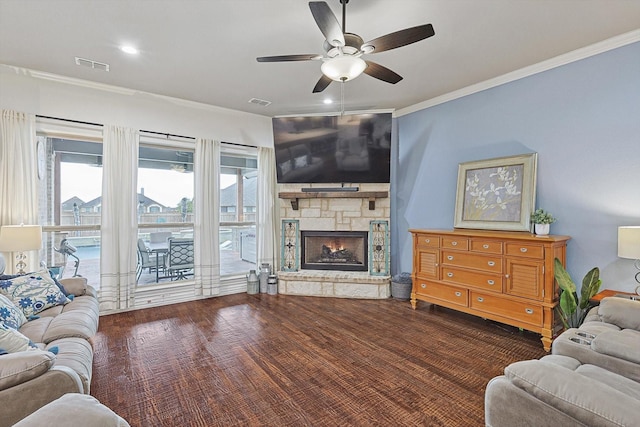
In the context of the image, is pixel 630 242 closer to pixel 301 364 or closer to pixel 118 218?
pixel 301 364

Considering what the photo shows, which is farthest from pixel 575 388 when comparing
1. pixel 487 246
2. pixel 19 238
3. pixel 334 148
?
pixel 19 238

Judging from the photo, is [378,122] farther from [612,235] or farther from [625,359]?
[625,359]

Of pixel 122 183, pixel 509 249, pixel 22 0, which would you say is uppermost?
pixel 22 0

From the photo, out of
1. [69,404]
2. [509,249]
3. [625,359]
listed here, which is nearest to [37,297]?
[69,404]

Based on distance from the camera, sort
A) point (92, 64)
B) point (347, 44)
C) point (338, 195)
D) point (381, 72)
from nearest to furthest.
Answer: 1. point (347, 44)
2. point (381, 72)
3. point (92, 64)
4. point (338, 195)

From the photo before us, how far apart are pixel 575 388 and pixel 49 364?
2.17 metres

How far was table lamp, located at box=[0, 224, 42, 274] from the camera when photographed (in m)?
3.03

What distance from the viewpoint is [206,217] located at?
4719 millimetres

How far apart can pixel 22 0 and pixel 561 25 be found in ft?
14.1

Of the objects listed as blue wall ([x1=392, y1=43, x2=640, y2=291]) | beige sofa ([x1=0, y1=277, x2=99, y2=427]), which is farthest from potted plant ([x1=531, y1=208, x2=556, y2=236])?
beige sofa ([x1=0, y1=277, x2=99, y2=427])

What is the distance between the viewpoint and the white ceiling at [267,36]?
246cm

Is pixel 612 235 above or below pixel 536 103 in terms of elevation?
below

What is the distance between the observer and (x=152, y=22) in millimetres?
2643

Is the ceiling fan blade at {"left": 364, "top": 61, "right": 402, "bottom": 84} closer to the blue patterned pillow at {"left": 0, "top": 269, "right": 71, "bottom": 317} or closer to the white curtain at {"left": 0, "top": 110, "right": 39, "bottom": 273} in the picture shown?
the blue patterned pillow at {"left": 0, "top": 269, "right": 71, "bottom": 317}
